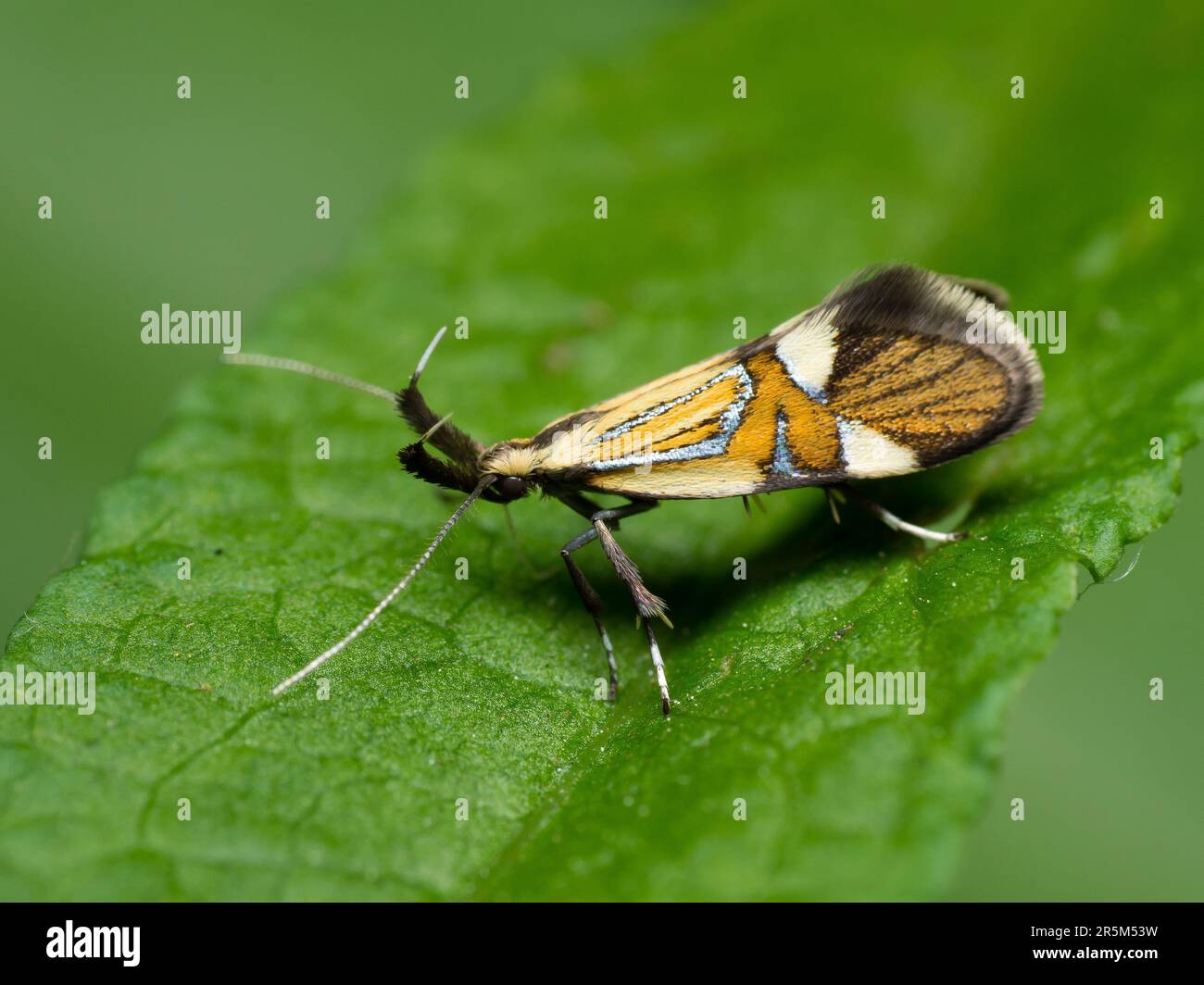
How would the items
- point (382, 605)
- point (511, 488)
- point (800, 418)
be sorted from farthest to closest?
1. point (511, 488)
2. point (800, 418)
3. point (382, 605)

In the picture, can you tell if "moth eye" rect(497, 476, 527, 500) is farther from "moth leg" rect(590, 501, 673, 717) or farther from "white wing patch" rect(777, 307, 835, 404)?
"white wing patch" rect(777, 307, 835, 404)

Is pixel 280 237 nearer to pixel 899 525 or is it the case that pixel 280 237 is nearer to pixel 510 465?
pixel 510 465

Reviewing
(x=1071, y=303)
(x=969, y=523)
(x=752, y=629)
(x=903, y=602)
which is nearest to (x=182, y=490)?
A: (x=752, y=629)

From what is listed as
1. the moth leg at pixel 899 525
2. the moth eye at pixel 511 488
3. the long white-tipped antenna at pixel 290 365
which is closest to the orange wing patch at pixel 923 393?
the moth leg at pixel 899 525

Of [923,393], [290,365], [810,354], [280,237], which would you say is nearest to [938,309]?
[923,393]

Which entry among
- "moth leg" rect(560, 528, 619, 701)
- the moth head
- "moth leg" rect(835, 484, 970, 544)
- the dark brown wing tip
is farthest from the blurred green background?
"moth leg" rect(560, 528, 619, 701)

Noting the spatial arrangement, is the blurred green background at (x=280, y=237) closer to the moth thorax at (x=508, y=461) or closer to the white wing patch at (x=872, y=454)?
the white wing patch at (x=872, y=454)

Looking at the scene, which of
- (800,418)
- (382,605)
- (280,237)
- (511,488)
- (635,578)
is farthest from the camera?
(280,237)
